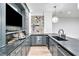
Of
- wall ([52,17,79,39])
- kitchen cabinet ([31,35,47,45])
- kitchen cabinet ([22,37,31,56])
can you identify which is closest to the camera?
kitchen cabinet ([22,37,31,56])

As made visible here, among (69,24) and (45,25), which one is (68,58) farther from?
(45,25)

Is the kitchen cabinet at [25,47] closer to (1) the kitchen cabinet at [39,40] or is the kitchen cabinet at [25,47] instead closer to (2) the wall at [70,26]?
(2) the wall at [70,26]

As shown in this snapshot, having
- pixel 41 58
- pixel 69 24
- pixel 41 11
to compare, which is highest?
pixel 41 11

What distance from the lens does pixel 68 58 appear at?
1.39 metres

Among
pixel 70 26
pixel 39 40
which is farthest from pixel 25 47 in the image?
pixel 39 40

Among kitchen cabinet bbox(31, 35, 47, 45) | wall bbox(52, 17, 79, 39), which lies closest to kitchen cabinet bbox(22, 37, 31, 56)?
wall bbox(52, 17, 79, 39)

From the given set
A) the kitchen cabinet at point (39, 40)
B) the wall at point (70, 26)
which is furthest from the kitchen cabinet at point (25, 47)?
the kitchen cabinet at point (39, 40)

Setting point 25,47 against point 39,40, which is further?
→ point 39,40

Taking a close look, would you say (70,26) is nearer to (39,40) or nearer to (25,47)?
(25,47)

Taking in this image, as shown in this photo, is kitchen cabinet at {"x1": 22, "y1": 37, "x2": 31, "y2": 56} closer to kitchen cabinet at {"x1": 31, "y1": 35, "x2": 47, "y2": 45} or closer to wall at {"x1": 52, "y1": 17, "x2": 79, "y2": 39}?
wall at {"x1": 52, "y1": 17, "x2": 79, "y2": 39}

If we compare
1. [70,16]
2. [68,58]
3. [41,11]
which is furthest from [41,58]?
[41,11]

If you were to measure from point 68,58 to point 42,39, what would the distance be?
5.11m

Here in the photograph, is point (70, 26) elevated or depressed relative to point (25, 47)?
elevated

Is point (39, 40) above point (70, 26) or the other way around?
the other way around
